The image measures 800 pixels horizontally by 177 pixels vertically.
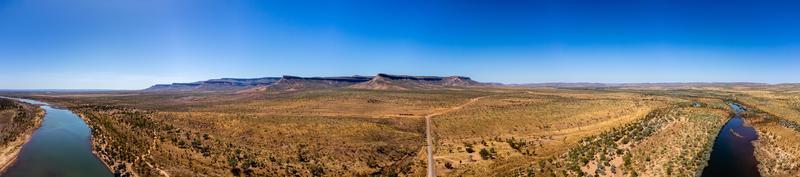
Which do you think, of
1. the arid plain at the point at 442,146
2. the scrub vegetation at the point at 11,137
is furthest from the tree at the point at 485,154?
the scrub vegetation at the point at 11,137

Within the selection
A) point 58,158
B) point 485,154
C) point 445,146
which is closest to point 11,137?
point 58,158

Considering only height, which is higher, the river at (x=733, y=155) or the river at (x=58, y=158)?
the river at (x=733, y=155)

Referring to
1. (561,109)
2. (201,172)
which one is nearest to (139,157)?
(201,172)

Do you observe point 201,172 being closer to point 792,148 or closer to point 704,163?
point 704,163

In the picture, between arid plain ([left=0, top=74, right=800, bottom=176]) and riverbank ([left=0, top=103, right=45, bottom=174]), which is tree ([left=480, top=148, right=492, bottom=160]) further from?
riverbank ([left=0, top=103, right=45, bottom=174])

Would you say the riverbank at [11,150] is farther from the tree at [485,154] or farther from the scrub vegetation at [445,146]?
the tree at [485,154]
